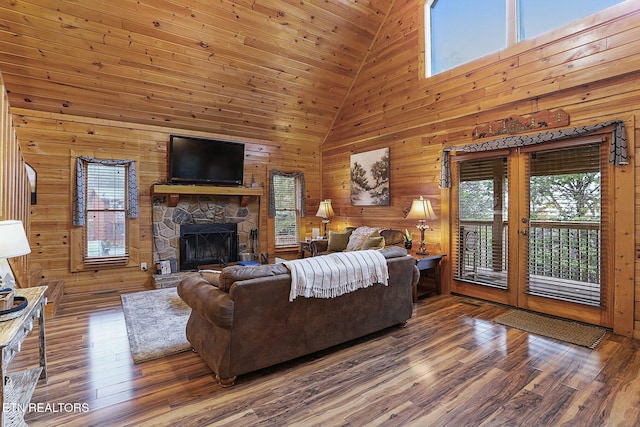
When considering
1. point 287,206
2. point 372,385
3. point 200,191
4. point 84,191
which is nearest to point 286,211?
point 287,206

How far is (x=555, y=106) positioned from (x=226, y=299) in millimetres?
4044

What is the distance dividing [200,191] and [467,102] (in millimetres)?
4418

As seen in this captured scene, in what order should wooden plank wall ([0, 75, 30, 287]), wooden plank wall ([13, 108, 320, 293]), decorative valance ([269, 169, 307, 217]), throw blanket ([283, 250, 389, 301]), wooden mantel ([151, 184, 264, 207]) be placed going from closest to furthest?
throw blanket ([283, 250, 389, 301]) → wooden plank wall ([0, 75, 30, 287]) → wooden plank wall ([13, 108, 320, 293]) → wooden mantel ([151, 184, 264, 207]) → decorative valance ([269, 169, 307, 217])

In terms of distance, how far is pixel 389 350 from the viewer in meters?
2.91

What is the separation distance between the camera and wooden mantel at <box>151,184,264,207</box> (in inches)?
210

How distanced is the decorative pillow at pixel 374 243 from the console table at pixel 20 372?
3662mm

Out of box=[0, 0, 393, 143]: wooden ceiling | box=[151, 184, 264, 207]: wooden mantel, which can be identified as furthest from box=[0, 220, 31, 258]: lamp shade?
box=[151, 184, 264, 207]: wooden mantel

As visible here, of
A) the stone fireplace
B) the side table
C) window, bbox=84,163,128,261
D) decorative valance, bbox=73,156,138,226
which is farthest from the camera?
the stone fireplace

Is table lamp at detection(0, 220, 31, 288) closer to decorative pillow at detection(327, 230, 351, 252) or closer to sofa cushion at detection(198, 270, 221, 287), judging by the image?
sofa cushion at detection(198, 270, 221, 287)

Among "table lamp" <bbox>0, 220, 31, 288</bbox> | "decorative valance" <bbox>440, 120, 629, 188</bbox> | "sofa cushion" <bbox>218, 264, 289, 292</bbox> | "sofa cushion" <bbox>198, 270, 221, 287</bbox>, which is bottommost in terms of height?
"sofa cushion" <bbox>198, 270, 221, 287</bbox>

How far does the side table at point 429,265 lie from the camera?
177 inches

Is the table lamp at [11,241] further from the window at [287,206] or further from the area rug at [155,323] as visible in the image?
the window at [287,206]

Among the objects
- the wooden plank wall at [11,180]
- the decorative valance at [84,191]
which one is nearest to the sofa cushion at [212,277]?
the wooden plank wall at [11,180]

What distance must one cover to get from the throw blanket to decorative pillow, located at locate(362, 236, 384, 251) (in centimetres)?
162
